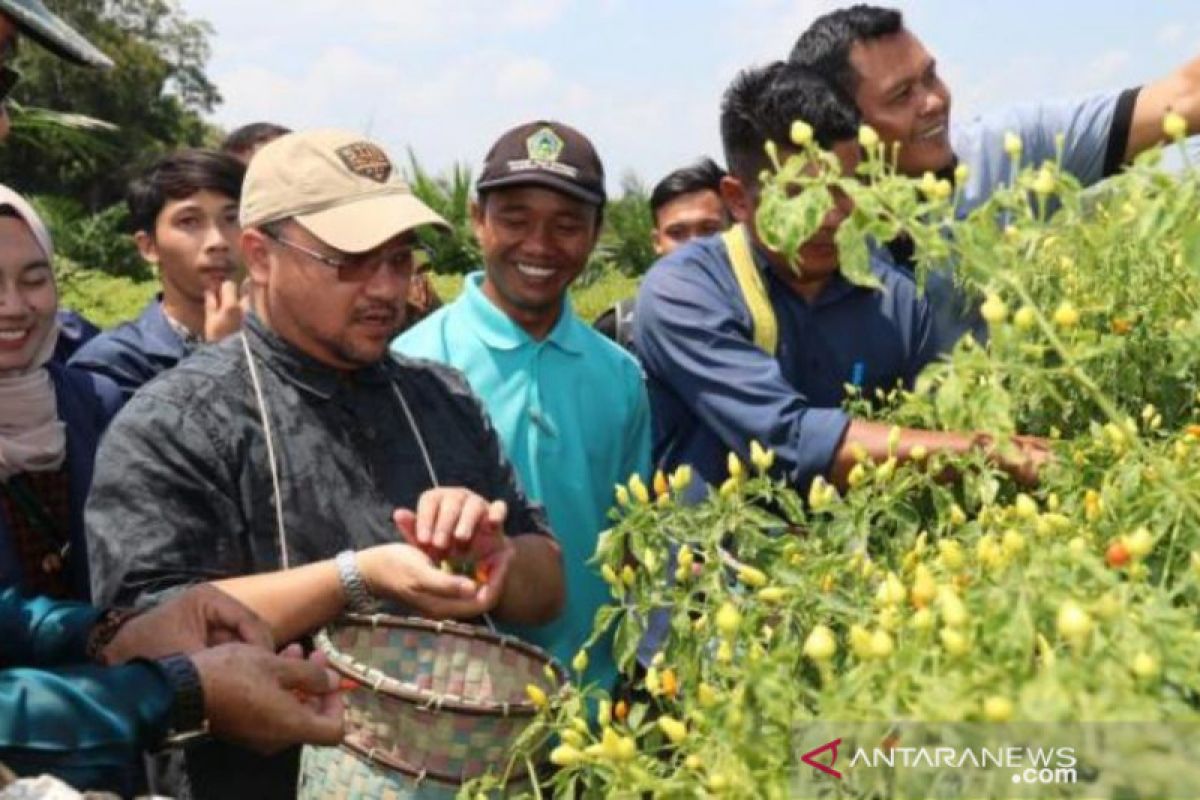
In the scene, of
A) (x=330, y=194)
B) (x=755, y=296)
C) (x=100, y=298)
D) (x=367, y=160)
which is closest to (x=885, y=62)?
(x=755, y=296)

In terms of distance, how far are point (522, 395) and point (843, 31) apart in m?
1.23

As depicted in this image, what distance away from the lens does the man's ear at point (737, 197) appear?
339cm

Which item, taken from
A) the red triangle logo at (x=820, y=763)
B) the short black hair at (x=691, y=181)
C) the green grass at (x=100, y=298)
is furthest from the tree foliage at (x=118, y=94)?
the red triangle logo at (x=820, y=763)

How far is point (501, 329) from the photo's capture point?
3.54 meters

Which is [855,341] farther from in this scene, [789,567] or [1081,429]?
[789,567]

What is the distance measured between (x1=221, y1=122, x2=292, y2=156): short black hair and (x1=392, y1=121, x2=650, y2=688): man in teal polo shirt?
1865 mm

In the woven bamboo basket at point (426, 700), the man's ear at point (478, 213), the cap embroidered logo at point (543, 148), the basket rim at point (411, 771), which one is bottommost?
the basket rim at point (411, 771)

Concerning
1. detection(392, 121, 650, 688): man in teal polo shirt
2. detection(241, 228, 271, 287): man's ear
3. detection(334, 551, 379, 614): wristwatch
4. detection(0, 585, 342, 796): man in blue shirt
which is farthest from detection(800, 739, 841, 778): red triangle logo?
detection(392, 121, 650, 688): man in teal polo shirt

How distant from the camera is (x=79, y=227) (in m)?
25.6

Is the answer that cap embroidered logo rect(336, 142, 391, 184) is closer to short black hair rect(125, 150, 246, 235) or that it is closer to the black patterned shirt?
the black patterned shirt

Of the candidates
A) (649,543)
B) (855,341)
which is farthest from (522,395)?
(649,543)

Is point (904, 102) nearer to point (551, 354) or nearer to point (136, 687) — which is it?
point (551, 354)

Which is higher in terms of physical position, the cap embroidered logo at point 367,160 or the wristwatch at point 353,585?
the cap embroidered logo at point 367,160

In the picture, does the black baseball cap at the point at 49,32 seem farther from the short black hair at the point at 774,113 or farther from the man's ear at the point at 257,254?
the short black hair at the point at 774,113
